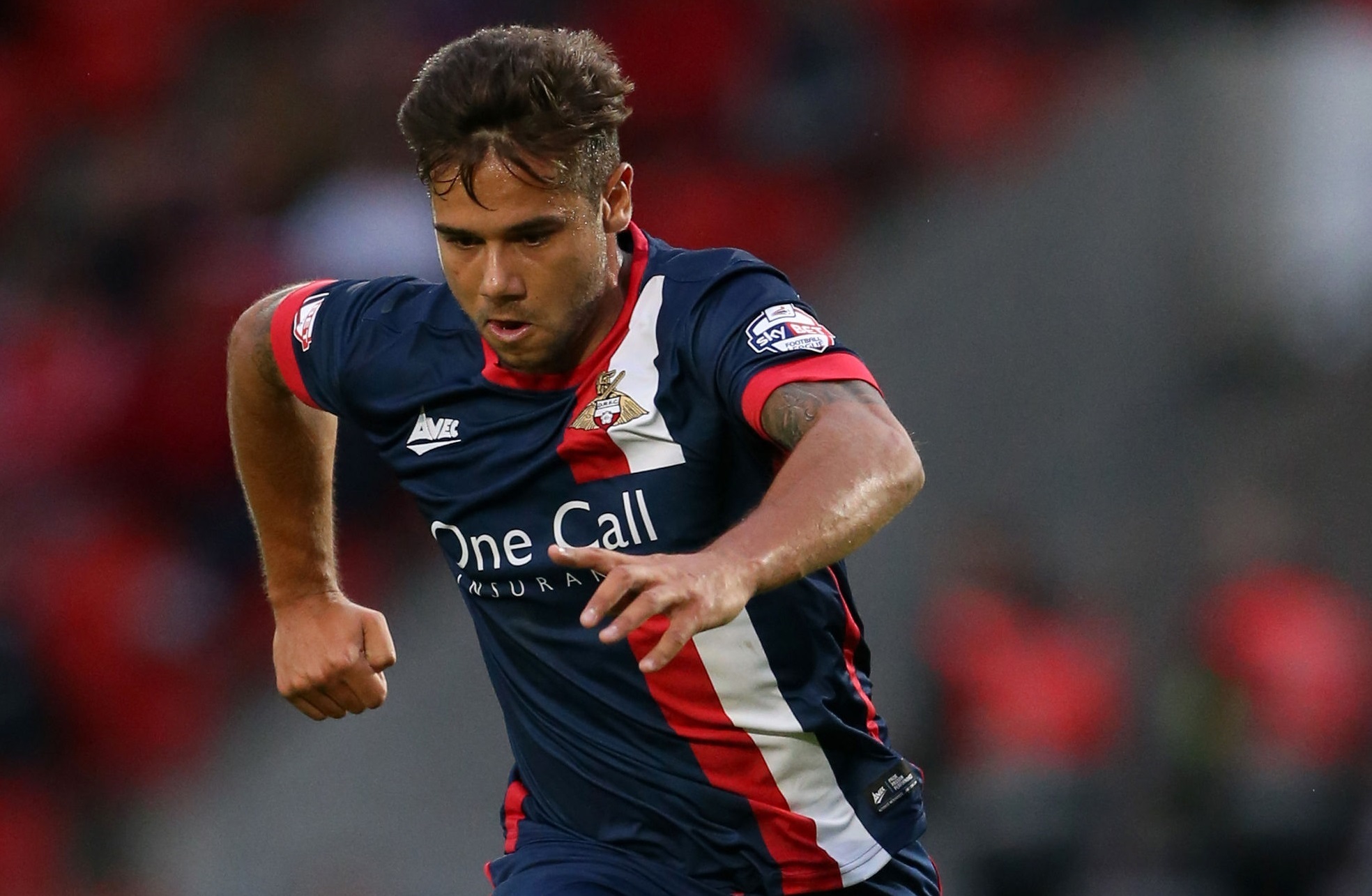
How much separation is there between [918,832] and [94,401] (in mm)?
6509

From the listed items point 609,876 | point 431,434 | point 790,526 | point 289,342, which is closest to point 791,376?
point 790,526

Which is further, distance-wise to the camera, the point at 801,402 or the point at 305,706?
the point at 305,706

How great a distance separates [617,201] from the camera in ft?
11.2


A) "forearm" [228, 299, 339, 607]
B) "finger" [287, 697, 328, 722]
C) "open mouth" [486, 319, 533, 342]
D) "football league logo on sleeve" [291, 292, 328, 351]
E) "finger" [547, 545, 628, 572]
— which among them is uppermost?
"open mouth" [486, 319, 533, 342]

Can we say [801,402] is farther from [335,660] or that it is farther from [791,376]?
[335,660]

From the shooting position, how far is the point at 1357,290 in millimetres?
8703

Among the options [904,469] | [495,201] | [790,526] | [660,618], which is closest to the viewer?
[790,526]

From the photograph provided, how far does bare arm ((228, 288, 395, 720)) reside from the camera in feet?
12.1

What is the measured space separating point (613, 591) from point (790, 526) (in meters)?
0.38

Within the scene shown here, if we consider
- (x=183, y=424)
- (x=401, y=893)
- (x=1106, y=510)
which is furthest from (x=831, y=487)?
(x=183, y=424)

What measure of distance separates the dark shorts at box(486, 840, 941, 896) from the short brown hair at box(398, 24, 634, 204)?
120 cm

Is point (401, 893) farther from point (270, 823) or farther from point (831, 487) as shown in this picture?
point (831, 487)

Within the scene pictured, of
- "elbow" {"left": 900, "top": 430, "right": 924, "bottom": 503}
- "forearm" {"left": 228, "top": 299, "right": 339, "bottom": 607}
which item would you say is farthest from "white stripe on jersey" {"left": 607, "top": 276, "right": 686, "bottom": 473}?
"forearm" {"left": 228, "top": 299, "right": 339, "bottom": 607}

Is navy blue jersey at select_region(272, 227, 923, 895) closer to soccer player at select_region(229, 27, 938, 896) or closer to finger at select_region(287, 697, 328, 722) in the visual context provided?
soccer player at select_region(229, 27, 938, 896)
